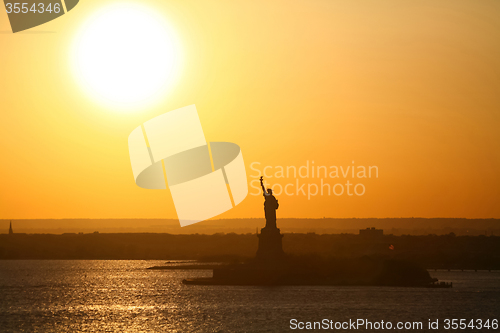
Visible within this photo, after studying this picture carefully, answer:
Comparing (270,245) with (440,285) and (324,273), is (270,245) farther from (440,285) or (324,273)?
(440,285)

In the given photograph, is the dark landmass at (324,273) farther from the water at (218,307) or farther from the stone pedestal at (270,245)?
the water at (218,307)

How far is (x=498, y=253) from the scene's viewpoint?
140m

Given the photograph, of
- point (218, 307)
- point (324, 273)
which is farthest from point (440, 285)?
point (218, 307)

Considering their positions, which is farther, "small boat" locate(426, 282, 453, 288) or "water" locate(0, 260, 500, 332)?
"small boat" locate(426, 282, 453, 288)

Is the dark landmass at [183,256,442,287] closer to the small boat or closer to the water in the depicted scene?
the small boat

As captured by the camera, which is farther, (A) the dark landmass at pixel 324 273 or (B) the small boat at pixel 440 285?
(B) the small boat at pixel 440 285

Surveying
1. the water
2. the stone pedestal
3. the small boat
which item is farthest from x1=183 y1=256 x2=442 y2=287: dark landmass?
the water

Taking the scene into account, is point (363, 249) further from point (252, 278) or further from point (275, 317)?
point (275, 317)

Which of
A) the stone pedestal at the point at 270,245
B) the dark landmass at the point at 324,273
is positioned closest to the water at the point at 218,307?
the dark landmass at the point at 324,273

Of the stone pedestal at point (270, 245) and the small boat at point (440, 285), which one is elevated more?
the stone pedestal at point (270, 245)

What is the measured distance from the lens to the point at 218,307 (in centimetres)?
4344

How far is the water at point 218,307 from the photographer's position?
3506 cm

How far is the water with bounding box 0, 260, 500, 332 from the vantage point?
115 feet

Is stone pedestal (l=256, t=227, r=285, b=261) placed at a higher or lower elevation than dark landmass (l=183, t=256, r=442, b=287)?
higher
